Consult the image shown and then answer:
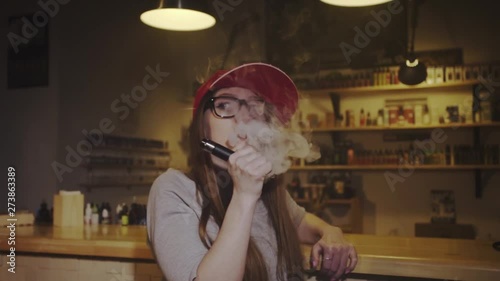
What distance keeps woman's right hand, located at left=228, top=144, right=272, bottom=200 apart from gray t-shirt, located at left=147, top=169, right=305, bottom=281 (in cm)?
16

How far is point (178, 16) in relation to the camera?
8.64 ft

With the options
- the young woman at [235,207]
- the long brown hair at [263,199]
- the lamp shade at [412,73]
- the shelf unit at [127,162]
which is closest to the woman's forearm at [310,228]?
the young woman at [235,207]

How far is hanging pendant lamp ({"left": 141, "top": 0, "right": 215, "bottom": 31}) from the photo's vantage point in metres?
2.39

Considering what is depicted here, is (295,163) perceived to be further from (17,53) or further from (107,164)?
(17,53)

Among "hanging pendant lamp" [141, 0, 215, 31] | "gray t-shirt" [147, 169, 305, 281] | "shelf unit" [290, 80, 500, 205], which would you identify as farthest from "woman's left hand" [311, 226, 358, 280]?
"shelf unit" [290, 80, 500, 205]

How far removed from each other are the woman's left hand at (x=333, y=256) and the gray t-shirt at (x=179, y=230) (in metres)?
0.15

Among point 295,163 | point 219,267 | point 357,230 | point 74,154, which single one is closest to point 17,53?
point 74,154

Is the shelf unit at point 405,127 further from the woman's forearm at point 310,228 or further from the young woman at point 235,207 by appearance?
the young woman at point 235,207

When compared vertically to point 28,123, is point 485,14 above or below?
above

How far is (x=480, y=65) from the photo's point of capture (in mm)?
4844

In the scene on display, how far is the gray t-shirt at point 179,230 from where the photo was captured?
3.11ft

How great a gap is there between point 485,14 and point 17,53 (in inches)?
203

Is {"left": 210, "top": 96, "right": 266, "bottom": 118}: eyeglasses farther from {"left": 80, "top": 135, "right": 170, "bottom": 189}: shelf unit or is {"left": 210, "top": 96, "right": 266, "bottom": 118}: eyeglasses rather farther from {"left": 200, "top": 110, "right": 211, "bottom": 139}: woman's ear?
{"left": 80, "top": 135, "right": 170, "bottom": 189}: shelf unit

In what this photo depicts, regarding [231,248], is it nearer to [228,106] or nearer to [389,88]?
[228,106]
